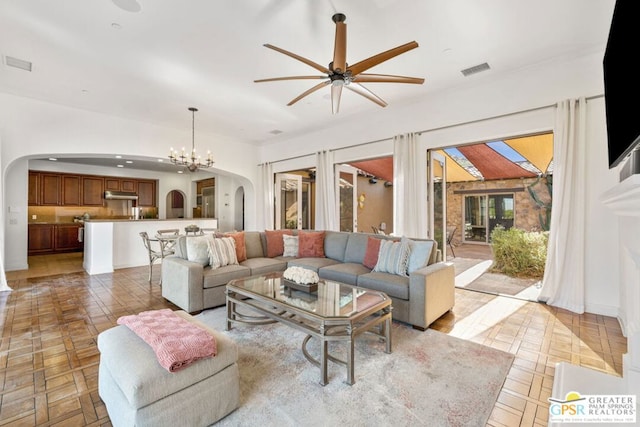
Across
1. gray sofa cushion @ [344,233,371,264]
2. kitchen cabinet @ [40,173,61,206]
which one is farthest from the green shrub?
kitchen cabinet @ [40,173,61,206]

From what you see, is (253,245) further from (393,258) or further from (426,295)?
(426,295)

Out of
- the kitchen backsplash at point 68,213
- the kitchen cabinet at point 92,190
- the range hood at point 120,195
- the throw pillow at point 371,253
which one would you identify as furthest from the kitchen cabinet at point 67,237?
the throw pillow at point 371,253

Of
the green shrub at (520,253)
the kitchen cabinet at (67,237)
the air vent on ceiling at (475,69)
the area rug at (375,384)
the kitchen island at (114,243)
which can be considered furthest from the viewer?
the kitchen cabinet at (67,237)

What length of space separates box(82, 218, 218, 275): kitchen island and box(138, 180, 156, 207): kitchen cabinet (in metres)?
3.71

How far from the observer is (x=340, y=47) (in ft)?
7.84

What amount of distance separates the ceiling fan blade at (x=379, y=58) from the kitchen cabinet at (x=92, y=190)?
9.50m

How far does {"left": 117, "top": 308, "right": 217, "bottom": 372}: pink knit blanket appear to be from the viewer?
155 centimetres

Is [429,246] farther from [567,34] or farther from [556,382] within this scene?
[567,34]

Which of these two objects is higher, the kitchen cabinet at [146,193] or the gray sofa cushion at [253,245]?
the kitchen cabinet at [146,193]

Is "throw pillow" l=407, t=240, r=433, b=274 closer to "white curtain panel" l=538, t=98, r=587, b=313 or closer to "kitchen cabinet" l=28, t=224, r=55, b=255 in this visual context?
"white curtain panel" l=538, t=98, r=587, b=313

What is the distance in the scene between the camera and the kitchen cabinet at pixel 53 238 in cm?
772

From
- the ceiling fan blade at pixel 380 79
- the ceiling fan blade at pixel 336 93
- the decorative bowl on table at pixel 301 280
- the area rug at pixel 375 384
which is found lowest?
the area rug at pixel 375 384

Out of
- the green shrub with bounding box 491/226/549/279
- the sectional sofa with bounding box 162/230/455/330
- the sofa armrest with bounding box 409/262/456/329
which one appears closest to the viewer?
the sofa armrest with bounding box 409/262/456/329

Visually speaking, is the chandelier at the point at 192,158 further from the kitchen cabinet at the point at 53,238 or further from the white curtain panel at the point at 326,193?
the kitchen cabinet at the point at 53,238
